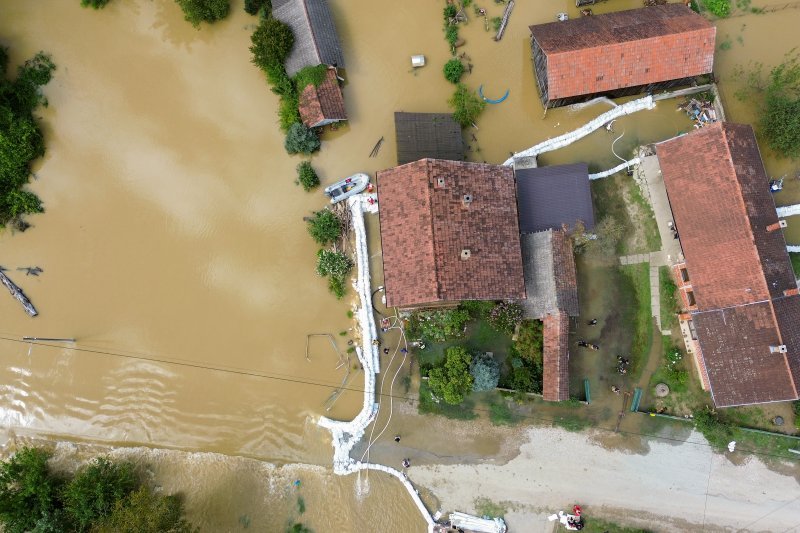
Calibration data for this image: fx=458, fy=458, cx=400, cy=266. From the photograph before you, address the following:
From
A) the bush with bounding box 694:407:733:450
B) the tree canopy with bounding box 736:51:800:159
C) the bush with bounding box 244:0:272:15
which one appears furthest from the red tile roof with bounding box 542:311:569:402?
the bush with bounding box 244:0:272:15

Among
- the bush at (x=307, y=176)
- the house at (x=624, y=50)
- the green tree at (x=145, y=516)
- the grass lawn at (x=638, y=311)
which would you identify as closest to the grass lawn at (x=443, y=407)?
the grass lawn at (x=638, y=311)

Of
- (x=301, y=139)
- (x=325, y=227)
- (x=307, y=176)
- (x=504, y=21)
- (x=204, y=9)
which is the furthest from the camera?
(x=504, y=21)

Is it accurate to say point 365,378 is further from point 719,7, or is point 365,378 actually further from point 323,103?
point 719,7

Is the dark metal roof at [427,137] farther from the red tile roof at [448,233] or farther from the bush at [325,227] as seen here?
the bush at [325,227]

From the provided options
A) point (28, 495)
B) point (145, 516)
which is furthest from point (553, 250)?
point (28, 495)

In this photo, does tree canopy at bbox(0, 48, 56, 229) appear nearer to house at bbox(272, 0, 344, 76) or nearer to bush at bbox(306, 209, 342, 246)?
house at bbox(272, 0, 344, 76)

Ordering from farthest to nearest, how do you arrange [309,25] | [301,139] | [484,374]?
1. [301,139]
2. [309,25]
3. [484,374]
